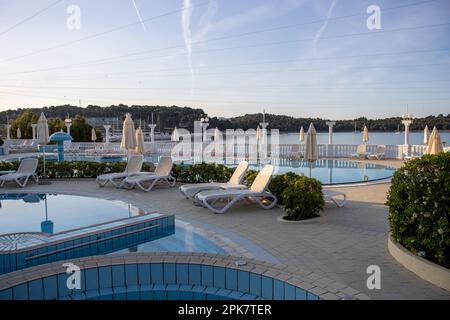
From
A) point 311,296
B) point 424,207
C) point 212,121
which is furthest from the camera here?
point 212,121

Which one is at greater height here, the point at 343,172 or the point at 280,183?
the point at 280,183

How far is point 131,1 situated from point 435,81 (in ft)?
46.1

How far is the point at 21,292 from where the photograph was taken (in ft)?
12.3

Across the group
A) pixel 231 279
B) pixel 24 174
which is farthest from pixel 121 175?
pixel 231 279

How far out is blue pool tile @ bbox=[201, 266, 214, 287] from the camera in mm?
4242

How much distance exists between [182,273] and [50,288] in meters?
1.38

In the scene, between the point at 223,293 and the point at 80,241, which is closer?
the point at 223,293

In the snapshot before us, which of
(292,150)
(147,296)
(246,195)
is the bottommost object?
(147,296)

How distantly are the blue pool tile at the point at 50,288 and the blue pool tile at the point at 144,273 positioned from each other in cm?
87

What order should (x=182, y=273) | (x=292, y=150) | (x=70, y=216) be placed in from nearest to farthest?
(x=182, y=273) < (x=70, y=216) < (x=292, y=150)

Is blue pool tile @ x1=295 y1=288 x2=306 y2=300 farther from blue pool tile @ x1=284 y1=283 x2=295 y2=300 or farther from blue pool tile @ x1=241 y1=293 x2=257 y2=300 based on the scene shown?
blue pool tile @ x1=241 y1=293 x2=257 y2=300

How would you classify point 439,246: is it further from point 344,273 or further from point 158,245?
point 158,245

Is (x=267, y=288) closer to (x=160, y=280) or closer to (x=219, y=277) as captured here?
(x=219, y=277)

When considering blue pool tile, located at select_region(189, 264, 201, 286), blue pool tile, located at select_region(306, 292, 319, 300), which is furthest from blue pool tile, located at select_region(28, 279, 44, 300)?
blue pool tile, located at select_region(306, 292, 319, 300)
